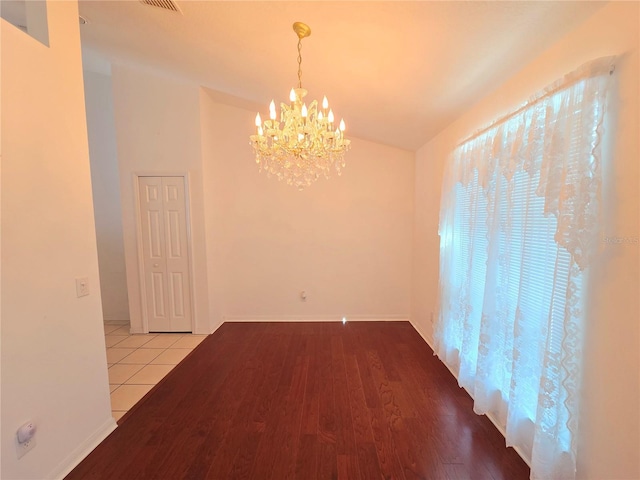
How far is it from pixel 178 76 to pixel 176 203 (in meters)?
1.47

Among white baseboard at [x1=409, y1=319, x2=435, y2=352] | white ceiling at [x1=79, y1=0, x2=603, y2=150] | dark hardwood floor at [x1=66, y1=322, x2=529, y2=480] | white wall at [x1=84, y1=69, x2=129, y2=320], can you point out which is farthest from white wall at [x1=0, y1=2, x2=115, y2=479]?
white baseboard at [x1=409, y1=319, x2=435, y2=352]

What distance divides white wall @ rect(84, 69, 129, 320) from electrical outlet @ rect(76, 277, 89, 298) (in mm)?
2474

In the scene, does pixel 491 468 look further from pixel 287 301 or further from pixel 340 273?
pixel 287 301

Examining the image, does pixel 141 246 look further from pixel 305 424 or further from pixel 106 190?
pixel 305 424

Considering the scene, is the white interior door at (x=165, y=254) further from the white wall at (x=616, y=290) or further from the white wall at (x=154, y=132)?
the white wall at (x=616, y=290)

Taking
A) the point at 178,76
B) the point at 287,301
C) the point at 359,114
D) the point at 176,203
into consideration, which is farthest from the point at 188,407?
the point at 178,76

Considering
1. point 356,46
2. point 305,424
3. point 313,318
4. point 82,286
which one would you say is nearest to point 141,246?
point 82,286

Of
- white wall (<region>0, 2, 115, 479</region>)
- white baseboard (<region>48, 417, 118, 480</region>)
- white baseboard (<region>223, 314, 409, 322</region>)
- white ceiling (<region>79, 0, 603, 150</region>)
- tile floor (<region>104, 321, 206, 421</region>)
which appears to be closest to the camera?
white wall (<region>0, 2, 115, 479</region>)

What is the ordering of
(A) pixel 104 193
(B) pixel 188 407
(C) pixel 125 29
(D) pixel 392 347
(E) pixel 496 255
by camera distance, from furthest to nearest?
(A) pixel 104 193 → (D) pixel 392 347 → (C) pixel 125 29 → (B) pixel 188 407 → (E) pixel 496 255

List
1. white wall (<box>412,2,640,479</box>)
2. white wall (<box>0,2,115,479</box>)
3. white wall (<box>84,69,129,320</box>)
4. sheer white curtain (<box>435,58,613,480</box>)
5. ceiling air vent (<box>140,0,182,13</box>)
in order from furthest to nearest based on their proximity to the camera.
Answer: white wall (<box>84,69,129,320</box>) → ceiling air vent (<box>140,0,182,13</box>) → white wall (<box>0,2,115,479</box>) → sheer white curtain (<box>435,58,613,480</box>) → white wall (<box>412,2,640,479</box>)

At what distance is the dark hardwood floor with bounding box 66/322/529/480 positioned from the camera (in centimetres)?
153

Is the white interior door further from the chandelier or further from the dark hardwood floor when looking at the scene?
the chandelier

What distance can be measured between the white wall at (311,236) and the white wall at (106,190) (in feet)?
4.80

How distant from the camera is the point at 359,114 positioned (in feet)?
9.28
